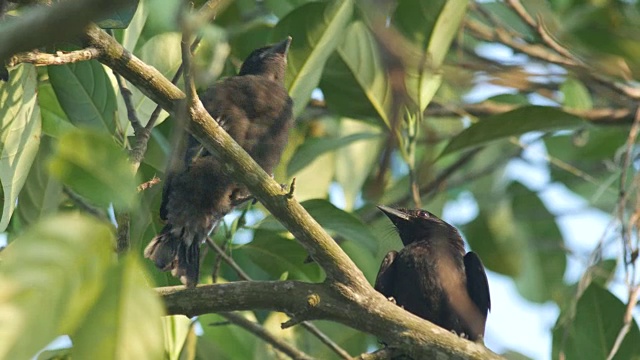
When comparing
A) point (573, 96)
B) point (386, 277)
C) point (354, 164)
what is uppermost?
point (573, 96)

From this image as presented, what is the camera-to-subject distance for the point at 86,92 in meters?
3.97

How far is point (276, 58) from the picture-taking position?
554cm

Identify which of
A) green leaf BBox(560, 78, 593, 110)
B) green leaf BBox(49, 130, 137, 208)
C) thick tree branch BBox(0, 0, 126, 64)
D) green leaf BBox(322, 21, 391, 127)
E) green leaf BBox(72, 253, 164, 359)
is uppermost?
green leaf BBox(560, 78, 593, 110)

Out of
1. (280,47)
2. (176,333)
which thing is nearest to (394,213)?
(280,47)

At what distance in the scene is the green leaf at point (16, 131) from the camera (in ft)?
11.5

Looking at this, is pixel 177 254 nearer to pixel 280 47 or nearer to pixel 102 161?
pixel 280 47

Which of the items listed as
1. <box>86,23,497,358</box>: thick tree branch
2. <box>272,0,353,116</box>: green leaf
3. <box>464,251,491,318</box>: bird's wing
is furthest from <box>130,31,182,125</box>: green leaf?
<box>464,251,491,318</box>: bird's wing

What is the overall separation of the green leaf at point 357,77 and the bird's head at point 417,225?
0.63 meters

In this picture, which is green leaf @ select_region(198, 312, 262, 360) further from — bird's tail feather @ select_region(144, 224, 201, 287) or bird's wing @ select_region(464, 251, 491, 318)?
bird's wing @ select_region(464, 251, 491, 318)

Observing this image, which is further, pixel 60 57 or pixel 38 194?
pixel 38 194

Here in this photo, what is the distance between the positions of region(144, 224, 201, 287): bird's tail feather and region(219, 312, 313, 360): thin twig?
0.34 meters

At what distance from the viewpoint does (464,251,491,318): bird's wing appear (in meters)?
4.80

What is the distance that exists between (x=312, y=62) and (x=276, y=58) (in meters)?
0.91

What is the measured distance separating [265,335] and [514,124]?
158 cm
